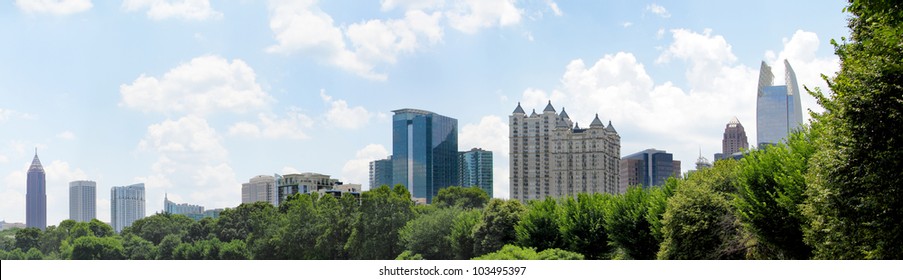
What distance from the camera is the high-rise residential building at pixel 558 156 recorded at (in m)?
116

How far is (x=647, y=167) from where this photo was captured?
136500 mm

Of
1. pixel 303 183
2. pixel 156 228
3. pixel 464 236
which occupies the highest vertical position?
pixel 303 183

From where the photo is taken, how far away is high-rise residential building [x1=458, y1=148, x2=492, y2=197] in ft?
385

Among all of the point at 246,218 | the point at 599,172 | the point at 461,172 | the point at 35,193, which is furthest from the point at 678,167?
the point at 35,193

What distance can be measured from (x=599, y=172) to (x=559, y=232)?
2853 inches

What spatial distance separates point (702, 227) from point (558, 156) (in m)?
88.7

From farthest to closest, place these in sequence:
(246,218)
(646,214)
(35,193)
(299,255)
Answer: (35,193)
(246,218)
(299,255)
(646,214)

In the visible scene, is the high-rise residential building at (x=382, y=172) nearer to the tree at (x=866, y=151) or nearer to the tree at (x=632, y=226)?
the tree at (x=632, y=226)

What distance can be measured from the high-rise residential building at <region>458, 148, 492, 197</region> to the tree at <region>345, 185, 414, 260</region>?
53210 millimetres

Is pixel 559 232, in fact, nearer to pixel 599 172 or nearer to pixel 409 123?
pixel 409 123

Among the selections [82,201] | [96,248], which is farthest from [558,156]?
[96,248]

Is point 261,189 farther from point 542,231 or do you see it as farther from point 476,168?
point 542,231

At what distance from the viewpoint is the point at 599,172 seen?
378 ft

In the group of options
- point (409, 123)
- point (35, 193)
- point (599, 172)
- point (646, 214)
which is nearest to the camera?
point (646, 214)
